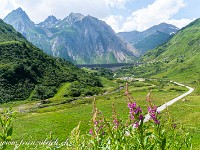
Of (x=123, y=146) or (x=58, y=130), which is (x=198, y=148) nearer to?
(x=123, y=146)

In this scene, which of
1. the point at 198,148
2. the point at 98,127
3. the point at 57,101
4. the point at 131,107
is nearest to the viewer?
the point at 131,107

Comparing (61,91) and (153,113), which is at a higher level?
(153,113)

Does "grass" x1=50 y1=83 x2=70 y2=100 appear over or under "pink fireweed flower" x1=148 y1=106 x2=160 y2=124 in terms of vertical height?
under

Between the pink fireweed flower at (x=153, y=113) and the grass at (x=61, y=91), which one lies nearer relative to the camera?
the pink fireweed flower at (x=153, y=113)

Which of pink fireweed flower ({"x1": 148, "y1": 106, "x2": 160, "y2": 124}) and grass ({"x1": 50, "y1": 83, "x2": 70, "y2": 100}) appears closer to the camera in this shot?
pink fireweed flower ({"x1": 148, "y1": 106, "x2": 160, "y2": 124})

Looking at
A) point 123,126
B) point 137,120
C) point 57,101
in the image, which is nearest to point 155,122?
point 137,120

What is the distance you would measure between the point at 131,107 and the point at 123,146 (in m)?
1.51

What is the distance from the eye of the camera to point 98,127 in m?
10.1

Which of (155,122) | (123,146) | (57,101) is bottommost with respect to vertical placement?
(57,101)

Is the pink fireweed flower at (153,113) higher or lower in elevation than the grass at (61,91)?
higher

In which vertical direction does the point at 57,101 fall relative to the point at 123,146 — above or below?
below

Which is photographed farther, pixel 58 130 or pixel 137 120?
pixel 58 130

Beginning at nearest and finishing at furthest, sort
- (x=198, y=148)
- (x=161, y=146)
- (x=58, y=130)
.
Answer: (x=161, y=146) < (x=198, y=148) < (x=58, y=130)

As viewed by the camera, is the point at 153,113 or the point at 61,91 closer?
the point at 153,113
